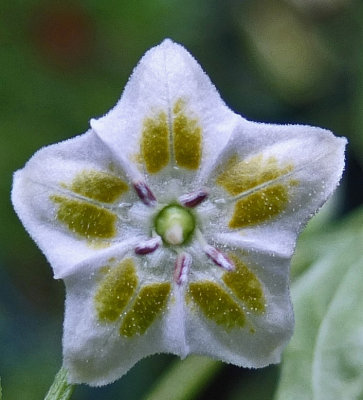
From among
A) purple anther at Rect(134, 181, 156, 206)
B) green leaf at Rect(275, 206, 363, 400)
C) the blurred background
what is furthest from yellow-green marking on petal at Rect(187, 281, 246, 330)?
the blurred background

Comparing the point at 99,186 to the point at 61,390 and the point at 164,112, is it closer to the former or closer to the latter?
the point at 164,112

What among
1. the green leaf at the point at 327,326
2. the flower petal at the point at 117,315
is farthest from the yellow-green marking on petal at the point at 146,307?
the green leaf at the point at 327,326

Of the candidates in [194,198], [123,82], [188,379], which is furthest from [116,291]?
[123,82]

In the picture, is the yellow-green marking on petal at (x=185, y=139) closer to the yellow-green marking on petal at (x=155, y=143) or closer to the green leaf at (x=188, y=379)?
the yellow-green marking on petal at (x=155, y=143)

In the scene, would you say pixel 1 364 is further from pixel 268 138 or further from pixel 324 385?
pixel 268 138

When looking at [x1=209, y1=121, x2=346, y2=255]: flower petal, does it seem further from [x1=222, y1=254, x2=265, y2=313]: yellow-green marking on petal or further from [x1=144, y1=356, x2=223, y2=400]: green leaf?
[x1=144, y1=356, x2=223, y2=400]: green leaf
